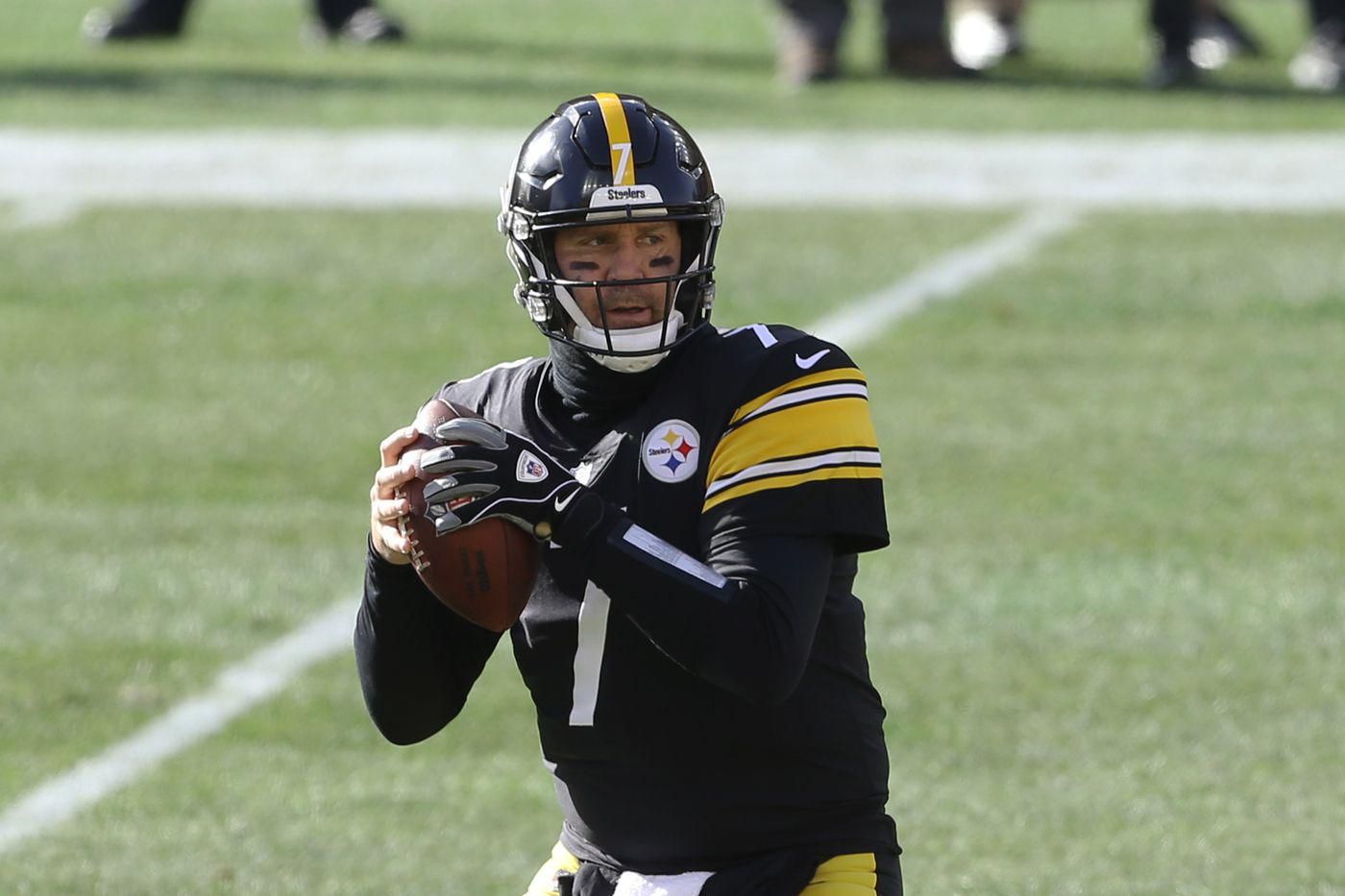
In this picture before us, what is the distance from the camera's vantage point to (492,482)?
136 inches

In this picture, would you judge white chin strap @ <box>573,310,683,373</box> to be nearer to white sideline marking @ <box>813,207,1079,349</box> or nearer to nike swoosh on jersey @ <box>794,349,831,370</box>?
nike swoosh on jersey @ <box>794,349,831,370</box>

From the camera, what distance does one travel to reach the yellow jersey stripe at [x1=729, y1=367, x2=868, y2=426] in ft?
12.0

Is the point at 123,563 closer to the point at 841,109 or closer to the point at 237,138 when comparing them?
the point at 237,138

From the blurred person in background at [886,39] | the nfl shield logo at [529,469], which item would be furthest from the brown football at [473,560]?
the blurred person in background at [886,39]

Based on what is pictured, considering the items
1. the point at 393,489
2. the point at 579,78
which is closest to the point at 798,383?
the point at 393,489

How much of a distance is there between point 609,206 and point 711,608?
0.65m

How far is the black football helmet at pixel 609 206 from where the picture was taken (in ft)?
12.1

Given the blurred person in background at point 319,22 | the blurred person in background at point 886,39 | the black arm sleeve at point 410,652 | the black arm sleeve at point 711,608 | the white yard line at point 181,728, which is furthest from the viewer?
the blurred person in background at point 319,22

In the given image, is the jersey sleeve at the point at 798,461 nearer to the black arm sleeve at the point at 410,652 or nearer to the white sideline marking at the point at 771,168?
the black arm sleeve at the point at 410,652

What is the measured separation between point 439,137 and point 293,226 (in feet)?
6.87

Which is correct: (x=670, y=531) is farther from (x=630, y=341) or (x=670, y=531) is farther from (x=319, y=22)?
(x=319, y=22)

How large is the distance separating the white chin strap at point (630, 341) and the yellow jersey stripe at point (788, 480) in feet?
0.78

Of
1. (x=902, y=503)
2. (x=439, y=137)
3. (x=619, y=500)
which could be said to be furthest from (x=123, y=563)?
(x=439, y=137)

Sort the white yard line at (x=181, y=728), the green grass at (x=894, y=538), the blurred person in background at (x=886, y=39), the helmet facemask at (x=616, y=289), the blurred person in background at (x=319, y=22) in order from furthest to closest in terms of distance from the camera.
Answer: the blurred person in background at (x=319, y=22) → the blurred person in background at (x=886, y=39) → the white yard line at (x=181, y=728) → the green grass at (x=894, y=538) → the helmet facemask at (x=616, y=289)
